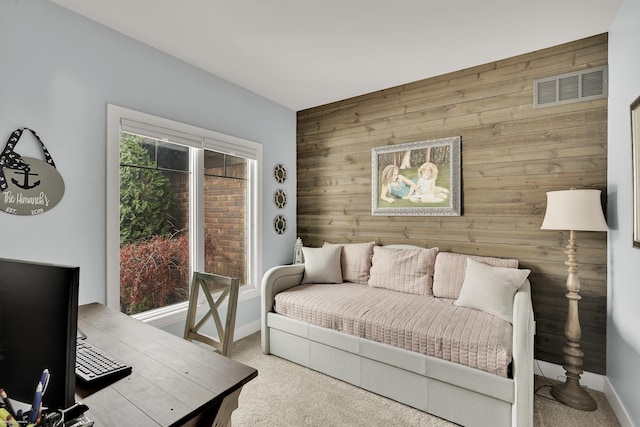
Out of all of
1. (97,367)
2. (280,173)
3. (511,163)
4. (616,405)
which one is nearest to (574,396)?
(616,405)

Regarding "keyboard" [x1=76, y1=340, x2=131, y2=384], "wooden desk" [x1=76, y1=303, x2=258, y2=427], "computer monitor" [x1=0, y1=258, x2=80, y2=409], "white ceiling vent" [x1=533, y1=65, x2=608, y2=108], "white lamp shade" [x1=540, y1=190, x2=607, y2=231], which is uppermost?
"white ceiling vent" [x1=533, y1=65, x2=608, y2=108]

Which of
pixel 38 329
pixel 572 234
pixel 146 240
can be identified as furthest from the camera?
pixel 146 240

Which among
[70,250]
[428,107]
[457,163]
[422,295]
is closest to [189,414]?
[70,250]

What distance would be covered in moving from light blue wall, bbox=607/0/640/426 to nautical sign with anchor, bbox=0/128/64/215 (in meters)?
3.55

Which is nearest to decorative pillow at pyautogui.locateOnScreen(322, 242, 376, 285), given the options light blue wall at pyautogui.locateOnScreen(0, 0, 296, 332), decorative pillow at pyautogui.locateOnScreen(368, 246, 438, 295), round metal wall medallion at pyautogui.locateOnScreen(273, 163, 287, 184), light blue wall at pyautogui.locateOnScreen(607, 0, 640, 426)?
decorative pillow at pyautogui.locateOnScreen(368, 246, 438, 295)

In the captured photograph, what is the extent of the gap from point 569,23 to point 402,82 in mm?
1383

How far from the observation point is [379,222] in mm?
3525

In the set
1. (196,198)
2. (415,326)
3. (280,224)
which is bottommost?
(415,326)

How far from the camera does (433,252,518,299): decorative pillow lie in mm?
2691

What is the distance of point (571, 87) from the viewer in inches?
99.1

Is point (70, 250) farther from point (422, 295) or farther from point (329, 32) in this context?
point (422, 295)

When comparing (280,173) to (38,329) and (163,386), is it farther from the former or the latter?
(38,329)

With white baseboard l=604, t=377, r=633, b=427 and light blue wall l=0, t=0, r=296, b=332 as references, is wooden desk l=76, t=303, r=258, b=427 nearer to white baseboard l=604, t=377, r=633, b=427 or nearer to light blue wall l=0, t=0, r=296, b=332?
light blue wall l=0, t=0, r=296, b=332

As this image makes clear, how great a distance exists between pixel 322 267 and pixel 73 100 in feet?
8.12
